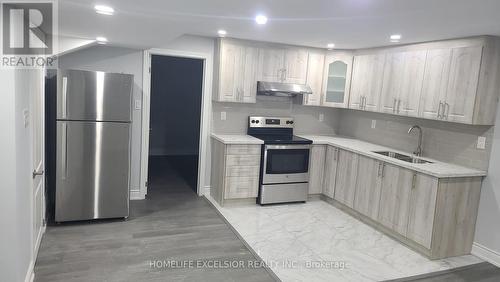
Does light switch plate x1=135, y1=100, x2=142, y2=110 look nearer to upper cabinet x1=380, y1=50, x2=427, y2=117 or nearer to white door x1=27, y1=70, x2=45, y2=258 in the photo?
white door x1=27, y1=70, x2=45, y2=258

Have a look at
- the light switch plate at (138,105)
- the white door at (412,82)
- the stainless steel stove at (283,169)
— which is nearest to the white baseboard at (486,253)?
the white door at (412,82)

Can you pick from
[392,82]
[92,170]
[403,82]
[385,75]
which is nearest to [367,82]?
[385,75]

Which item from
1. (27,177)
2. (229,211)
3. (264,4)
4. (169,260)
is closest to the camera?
(264,4)

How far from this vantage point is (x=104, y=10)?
2578 mm

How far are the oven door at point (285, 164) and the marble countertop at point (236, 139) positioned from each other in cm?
19

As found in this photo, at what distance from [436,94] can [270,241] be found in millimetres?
2386

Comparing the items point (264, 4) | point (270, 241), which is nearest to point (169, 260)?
point (270, 241)

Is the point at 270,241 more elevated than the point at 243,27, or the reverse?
the point at 243,27

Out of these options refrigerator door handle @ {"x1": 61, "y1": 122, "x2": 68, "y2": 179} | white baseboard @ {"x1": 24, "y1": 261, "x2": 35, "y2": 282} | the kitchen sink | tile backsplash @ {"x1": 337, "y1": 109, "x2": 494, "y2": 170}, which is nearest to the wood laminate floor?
white baseboard @ {"x1": 24, "y1": 261, "x2": 35, "y2": 282}

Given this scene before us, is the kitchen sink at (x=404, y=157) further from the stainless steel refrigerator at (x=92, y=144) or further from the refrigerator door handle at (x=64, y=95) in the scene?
the refrigerator door handle at (x=64, y=95)

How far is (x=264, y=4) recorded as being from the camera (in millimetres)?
2543

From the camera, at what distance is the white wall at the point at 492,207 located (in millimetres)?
3650

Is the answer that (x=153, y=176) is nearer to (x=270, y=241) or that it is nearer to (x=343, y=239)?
(x=270, y=241)

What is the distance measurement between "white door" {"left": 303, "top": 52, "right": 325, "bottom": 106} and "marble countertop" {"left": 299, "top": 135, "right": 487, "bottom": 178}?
0.55 meters
